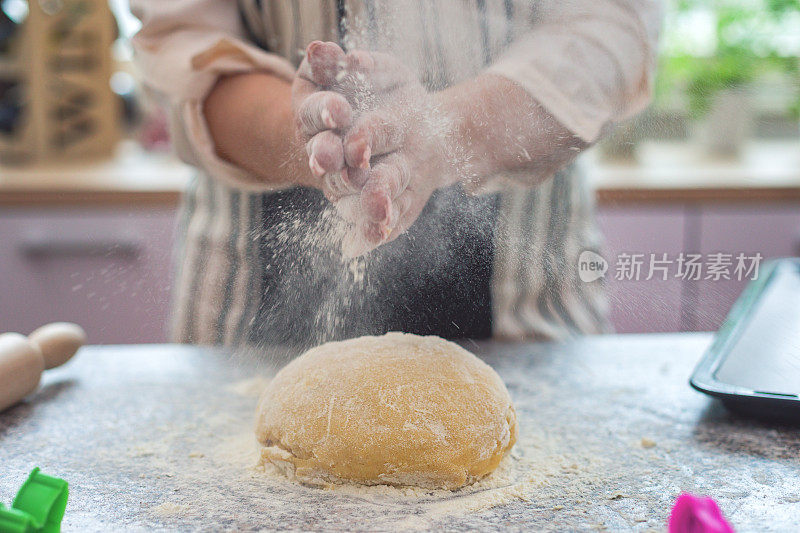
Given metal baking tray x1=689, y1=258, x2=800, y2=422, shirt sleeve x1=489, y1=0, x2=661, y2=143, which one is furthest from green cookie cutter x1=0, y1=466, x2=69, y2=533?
metal baking tray x1=689, y1=258, x2=800, y2=422

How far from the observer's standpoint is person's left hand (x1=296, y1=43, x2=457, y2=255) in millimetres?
505

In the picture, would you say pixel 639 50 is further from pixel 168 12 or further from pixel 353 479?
pixel 168 12

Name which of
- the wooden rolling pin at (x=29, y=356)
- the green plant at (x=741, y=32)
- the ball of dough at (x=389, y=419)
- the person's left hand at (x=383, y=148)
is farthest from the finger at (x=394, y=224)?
the green plant at (x=741, y=32)

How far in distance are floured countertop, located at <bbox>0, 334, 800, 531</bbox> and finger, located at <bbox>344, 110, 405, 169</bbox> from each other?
24cm

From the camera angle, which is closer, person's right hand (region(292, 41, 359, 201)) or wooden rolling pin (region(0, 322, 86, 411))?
person's right hand (region(292, 41, 359, 201))

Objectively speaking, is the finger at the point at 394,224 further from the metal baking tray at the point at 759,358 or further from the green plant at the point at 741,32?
the green plant at the point at 741,32

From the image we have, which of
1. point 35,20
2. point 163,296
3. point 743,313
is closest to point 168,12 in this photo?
point 163,296

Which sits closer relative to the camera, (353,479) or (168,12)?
(353,479)

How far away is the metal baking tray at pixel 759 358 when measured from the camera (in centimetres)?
66

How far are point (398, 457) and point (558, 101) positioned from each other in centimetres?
29

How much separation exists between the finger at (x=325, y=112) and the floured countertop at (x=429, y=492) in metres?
0.24

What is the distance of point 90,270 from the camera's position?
4.80 feet

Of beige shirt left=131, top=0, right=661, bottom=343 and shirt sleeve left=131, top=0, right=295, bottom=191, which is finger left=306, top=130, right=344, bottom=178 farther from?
shirt sleeve left=131, top=0, right=295, bottom=191

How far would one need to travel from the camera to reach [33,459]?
628mm
